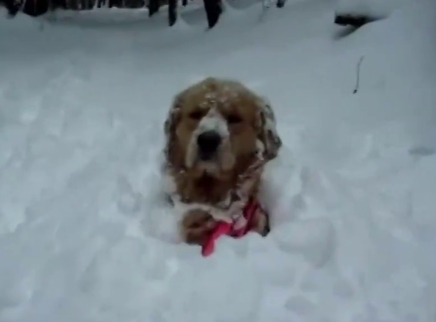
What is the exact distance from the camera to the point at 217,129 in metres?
3.77

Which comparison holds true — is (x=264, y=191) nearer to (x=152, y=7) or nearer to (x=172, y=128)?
(x=172, y=128)

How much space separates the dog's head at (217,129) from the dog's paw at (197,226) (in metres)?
0.24

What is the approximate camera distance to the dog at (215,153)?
151 inches

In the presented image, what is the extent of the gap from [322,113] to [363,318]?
3.04m

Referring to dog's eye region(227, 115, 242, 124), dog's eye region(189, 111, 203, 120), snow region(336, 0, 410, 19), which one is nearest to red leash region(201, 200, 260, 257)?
dog's eye region(227, 115, 242, 124)

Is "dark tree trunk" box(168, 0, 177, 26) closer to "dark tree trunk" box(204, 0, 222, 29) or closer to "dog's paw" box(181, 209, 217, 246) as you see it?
"dark tree trunk" box(204, 0, 222, 29)

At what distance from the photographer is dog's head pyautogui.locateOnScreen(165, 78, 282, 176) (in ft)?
12.5

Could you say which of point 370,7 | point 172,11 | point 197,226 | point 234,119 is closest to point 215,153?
point 234,119

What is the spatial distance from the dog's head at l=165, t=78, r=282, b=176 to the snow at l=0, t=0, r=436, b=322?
1.12 ft

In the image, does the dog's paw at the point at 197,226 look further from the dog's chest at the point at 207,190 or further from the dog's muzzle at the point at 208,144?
the dog's muzzle at the point at 208,144

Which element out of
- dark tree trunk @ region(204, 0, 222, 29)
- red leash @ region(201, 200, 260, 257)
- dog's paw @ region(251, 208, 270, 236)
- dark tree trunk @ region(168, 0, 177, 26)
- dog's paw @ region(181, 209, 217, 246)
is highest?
red leash @ region(201, 200, 260, 257)

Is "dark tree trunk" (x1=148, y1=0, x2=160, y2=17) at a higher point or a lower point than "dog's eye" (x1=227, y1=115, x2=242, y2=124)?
lower

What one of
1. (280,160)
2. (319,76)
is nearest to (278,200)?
(280,160)

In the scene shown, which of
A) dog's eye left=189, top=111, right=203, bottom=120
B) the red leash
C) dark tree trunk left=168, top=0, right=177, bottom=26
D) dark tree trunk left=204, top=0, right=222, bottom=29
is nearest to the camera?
the red leash
